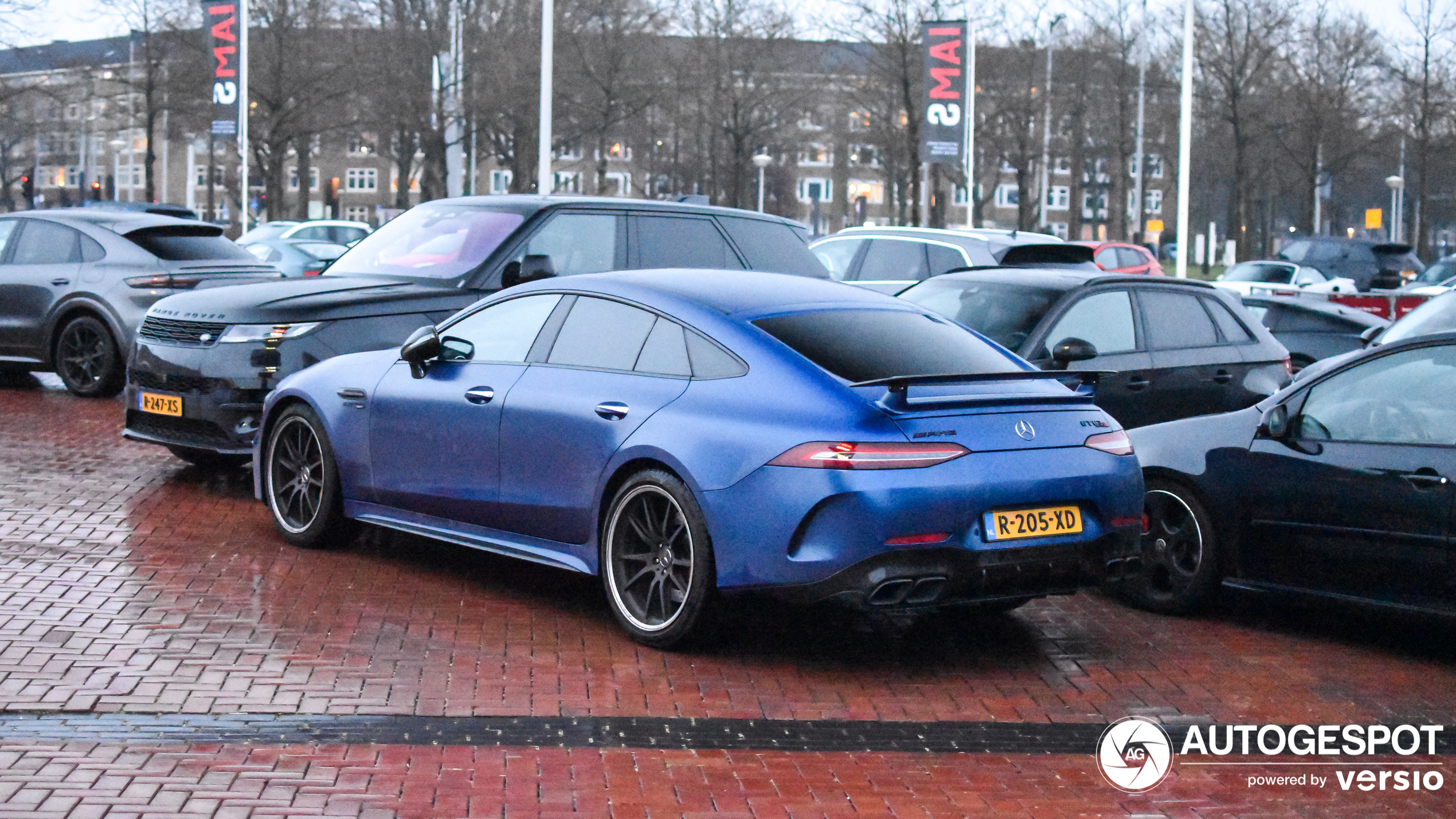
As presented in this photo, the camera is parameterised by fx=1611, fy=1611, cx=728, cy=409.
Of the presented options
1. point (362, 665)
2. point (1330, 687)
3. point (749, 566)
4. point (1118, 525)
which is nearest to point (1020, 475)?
point (1118, 525)

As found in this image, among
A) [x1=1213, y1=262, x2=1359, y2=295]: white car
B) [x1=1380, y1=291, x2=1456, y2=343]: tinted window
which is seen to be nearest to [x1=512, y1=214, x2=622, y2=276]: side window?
[x1=1380, y1=291, x2=1456, y2=343]: tinted window

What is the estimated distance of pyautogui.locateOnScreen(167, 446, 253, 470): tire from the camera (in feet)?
34.1

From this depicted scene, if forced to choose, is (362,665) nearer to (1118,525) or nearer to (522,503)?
(522,503)

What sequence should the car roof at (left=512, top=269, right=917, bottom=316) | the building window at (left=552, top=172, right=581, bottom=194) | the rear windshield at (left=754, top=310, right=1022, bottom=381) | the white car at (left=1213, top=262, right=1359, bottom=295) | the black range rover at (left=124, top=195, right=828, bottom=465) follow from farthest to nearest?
the building window at (left=552, top=172, right=581, bottom=194)
the white car at (left=1213, top=262, right=1359, bottom=295)
the black range rover at (left=124, top=195, right=828, bottom=465)
the car roof at (left=512, top=269, right=917, bottom=316)
the rear windshield at (left=754, top=310, right=1022, bottom=381)

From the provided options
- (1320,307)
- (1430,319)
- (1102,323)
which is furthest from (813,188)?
(1102,323)

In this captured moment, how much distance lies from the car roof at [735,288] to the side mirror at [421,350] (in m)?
0.53

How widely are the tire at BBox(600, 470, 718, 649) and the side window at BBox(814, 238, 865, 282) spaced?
33.9ft

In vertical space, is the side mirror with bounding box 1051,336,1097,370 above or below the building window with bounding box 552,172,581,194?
below

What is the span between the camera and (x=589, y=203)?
34.2ft

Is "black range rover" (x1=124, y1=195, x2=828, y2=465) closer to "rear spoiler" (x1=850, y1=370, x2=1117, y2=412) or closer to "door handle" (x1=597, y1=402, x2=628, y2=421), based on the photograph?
"door handle" (x1=597, y1=402, x2=628, y2=421)

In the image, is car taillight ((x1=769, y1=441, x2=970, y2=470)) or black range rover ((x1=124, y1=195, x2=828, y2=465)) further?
black range rover ((x1=124, y1=195, x2=828, y2=465))

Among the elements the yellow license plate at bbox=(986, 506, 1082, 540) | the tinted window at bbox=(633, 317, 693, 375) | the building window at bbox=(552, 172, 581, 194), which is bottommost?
the yellow license plate at bbox=(986, 506, 1082, 540)

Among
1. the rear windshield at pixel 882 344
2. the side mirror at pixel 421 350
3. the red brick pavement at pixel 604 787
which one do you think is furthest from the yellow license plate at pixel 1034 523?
the side mirror at pixel 421 350

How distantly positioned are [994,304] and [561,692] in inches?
216
